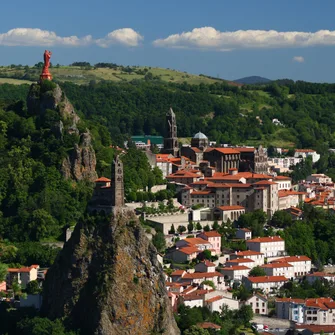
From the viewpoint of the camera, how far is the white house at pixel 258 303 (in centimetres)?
6931

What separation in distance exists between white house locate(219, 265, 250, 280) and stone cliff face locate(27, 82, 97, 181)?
14137 mm

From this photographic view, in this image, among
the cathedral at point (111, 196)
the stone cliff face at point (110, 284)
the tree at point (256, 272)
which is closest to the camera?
the stone cliff face at point (110, 284)

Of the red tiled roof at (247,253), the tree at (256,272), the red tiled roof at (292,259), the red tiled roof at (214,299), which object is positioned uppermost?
the red tiled roof at (247,253)

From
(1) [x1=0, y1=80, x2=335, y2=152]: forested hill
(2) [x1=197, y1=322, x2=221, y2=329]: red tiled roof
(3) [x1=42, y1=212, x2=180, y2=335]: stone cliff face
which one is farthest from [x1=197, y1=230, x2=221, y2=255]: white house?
(1) [x1=0, y1=80, x2=335, y2=152]: forested hill

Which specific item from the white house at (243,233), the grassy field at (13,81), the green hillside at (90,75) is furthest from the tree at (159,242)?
the green hillside at (90,75)

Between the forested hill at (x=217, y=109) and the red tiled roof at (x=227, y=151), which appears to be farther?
the forested hill at (x=217, y=109)

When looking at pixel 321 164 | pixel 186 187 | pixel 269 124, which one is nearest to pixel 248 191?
pixel 186 187

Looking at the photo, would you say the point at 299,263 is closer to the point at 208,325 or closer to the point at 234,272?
the point at 234,272

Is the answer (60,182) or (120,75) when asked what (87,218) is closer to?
(60,182)

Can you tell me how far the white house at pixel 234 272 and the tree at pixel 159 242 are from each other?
4251 millimetres

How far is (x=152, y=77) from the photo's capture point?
7623 inches

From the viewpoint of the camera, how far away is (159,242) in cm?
7481

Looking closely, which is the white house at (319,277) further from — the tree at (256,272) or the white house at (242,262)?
the white house at (242,262)

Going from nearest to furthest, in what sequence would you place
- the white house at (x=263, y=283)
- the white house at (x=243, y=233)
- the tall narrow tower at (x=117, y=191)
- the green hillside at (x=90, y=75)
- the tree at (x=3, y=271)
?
the tree at (x=3, y=271), the tall narrow tower at (x=117, y=191), the white house at (x=263, y=283), the white house at (x=243, y=233), the green hillside at (x=90, y=75)
